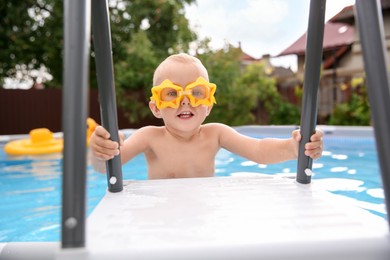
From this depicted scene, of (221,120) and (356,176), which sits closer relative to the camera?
(356,176)

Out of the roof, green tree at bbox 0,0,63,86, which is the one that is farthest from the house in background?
green tree at bbox 0,0,63,86

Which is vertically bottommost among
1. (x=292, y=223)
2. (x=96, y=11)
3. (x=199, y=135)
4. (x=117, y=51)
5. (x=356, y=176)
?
(x=356, y=176)

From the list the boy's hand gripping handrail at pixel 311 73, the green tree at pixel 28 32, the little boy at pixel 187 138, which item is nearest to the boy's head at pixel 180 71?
the little boy at pixel 187 138

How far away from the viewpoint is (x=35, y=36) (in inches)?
558

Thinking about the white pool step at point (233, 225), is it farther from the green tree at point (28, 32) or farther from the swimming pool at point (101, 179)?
the green tree at point (28, 32)

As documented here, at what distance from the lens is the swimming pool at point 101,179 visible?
318 centimetres

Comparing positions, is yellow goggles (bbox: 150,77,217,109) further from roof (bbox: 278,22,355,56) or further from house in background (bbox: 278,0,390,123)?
roof (bbox: 278,22,355,56)

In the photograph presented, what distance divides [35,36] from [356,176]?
12727mm

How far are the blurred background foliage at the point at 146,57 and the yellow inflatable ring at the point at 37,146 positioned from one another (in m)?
5.17

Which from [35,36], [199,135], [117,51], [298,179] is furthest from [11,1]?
[298,179]

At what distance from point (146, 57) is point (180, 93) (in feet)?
32.5

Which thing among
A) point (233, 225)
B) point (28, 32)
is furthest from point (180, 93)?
point (28, 32)

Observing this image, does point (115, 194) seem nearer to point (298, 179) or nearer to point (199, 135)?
point (298, 179)

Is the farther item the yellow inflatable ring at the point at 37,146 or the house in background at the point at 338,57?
the house in background at the point at 338,57
